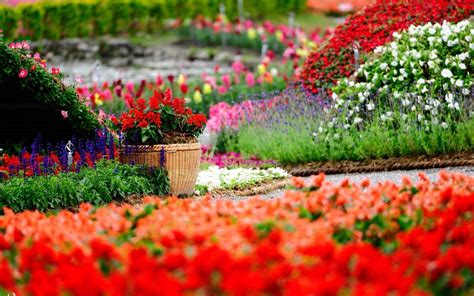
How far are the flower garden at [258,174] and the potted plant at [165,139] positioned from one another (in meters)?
0.02

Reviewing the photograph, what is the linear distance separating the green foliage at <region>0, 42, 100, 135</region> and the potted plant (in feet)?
1.09

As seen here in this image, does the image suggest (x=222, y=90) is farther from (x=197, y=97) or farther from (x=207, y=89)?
(x=197, y=97)

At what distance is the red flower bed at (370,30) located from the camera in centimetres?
1224

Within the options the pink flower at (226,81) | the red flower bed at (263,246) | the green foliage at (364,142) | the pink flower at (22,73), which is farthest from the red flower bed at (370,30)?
the red flower bed at (263,246)

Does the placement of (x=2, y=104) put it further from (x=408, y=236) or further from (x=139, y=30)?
(x=139, y=30)

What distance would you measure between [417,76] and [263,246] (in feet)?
24.9

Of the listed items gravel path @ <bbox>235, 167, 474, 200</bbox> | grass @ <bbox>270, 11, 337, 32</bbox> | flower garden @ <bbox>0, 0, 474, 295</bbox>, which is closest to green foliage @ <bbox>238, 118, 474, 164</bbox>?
flower garden @ <bbox>0, 0, 474, 295</bbox>

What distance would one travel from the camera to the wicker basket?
8.25 metres

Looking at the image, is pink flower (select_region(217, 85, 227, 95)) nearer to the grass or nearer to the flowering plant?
the flowering plant

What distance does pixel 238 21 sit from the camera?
81.4 ft

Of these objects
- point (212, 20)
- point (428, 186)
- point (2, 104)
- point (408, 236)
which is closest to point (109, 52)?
point (212, 20)

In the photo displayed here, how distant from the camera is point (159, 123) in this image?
27.1ft

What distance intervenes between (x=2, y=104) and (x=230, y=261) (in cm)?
579

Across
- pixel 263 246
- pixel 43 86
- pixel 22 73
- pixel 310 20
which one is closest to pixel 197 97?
pixel 43 86
